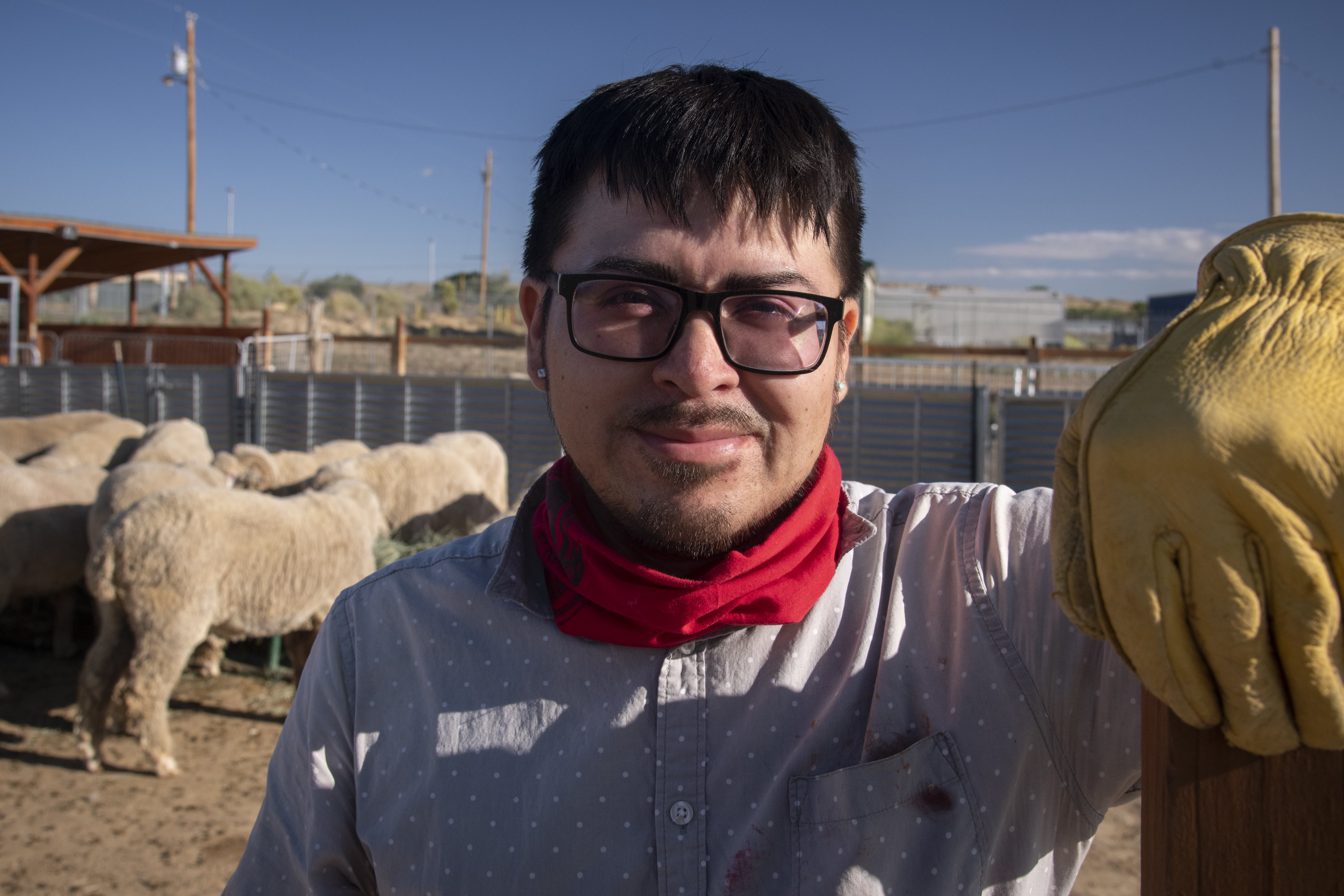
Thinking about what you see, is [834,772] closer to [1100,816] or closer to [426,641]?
[1100,816]

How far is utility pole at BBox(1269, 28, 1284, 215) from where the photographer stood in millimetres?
16031

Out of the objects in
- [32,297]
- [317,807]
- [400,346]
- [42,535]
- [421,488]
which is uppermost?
[32,297]

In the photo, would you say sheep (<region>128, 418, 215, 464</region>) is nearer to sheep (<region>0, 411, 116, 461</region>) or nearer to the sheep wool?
sheep (<region>0, 411, 116, 461</region>)

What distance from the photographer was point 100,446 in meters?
9.50

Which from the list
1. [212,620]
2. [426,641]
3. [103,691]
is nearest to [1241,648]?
[426,641]

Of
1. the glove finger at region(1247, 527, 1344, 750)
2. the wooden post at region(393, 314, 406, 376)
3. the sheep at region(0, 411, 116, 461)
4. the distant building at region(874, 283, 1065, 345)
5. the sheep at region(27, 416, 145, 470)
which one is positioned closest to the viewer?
the glove finger at region(1247, 527, 1344, 750)

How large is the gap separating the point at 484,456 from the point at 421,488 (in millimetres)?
1588

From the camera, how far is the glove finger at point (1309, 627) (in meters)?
0.67

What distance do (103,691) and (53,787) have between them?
58 centimetres

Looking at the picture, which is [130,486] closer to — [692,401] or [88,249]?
[692,401]

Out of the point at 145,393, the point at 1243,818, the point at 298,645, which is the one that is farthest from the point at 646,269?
the point at 145,393

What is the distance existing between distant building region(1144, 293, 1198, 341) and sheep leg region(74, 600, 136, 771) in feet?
82.3

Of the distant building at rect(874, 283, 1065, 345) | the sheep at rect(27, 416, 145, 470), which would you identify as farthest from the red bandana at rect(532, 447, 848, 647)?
the distant building at rect(874, 283, 1065, 345)

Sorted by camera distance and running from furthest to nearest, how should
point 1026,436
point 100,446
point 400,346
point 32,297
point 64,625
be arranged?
point 32,297 → point 400,346 → point 1026,436 → point 100,446 → point 64,625
